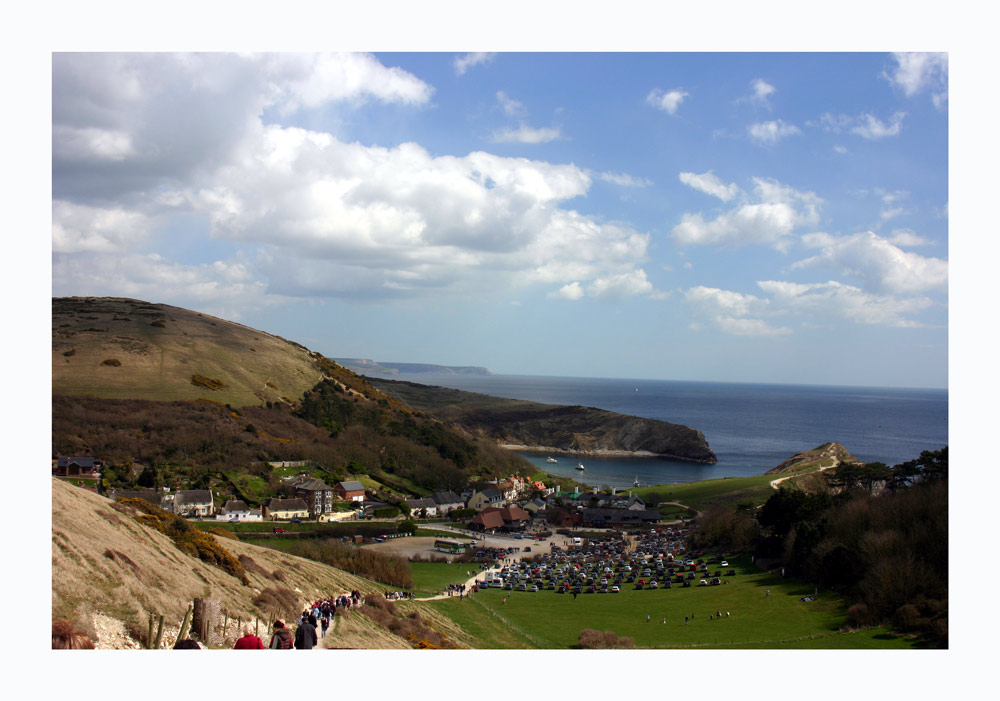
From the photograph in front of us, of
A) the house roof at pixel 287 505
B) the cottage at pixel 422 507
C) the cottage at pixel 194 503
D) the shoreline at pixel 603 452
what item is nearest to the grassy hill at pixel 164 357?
the cottage at pixel 194 503

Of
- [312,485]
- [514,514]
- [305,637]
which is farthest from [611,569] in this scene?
[312,485]

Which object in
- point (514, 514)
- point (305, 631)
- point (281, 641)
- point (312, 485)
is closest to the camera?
point (281, 641)

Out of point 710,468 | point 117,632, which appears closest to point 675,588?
point 117,632

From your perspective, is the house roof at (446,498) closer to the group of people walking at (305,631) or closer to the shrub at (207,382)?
the shrub at (207,382)

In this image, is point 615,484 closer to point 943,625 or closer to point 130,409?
point 130,409

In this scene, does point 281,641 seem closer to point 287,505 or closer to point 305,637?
point 305,637

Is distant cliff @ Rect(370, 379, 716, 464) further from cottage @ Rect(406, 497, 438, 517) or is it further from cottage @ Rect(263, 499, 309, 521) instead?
cottage @ Rect(263, 499, 309, 521)
